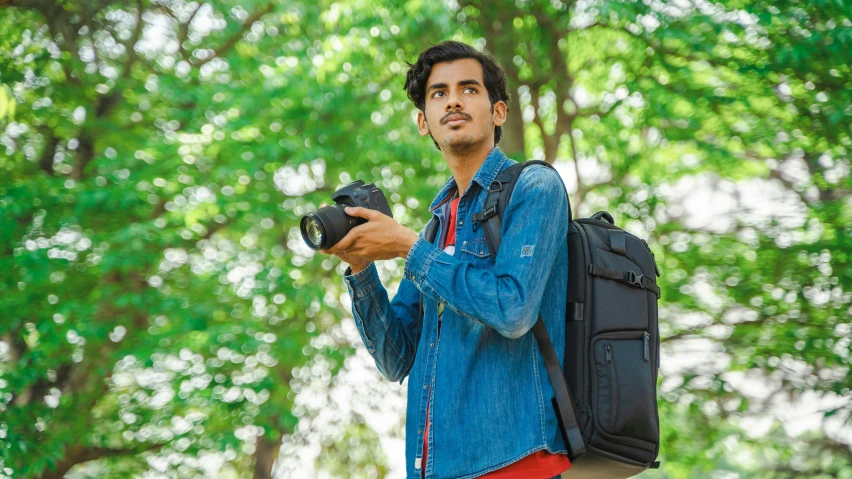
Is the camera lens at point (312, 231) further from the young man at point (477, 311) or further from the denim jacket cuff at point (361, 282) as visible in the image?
the denim jacket cuff at point (361, 282)

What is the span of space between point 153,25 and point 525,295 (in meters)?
8.74

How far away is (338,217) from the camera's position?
1820mm

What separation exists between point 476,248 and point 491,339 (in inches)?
8.5

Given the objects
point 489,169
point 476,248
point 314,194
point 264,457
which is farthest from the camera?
point 264,457

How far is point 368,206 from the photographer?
6.23 ft

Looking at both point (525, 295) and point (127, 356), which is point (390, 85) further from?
point (525, 295)

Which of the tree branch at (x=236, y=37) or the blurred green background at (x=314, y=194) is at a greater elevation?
the tree branch at (x=236, y=37)

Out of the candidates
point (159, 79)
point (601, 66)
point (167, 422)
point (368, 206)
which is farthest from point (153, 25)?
point (368, 206)

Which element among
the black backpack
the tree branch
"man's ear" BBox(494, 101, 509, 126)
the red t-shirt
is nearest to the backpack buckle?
the black backpack

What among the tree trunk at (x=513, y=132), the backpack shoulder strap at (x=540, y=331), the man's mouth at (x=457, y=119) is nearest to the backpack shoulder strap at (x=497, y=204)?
the backpack shoulder strap at (x=540, y=331)

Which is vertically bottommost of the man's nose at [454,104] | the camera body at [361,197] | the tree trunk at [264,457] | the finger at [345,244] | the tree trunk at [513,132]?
the tree trunk at [264,457]

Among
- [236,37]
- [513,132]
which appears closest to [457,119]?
[513,132]

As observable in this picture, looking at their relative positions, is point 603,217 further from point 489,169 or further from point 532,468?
point 532,468

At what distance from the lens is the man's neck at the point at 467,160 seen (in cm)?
209
